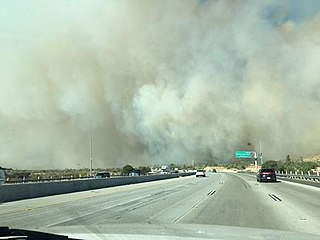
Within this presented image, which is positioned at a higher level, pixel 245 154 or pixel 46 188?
pixel 245 154

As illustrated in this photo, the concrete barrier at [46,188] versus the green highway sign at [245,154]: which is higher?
the green highway sign at [245,154]

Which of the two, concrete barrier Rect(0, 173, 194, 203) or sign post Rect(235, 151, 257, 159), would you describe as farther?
sign post Rect(235, 151, 257, 159)

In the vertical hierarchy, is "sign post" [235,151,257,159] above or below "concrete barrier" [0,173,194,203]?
above

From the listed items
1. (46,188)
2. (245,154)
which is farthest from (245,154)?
(46,188)

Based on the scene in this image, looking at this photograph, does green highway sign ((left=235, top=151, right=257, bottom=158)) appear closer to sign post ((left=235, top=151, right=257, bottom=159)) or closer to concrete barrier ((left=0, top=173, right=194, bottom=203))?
sign post ((left=235, top=151, right=257, bottom=159))

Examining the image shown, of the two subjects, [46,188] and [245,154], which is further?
[245,154]

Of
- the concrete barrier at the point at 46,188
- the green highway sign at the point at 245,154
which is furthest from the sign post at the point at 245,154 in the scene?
the concrete barrier at the point at 46,188

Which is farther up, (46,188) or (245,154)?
(245,154)

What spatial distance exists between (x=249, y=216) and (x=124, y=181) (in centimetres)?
3213

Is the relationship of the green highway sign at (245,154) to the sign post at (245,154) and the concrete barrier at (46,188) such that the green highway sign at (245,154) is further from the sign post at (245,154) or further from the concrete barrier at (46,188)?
the concrete barrier at (46,188)

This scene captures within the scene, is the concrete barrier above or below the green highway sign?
below

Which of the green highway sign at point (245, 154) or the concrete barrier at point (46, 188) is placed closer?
the concrete barrier at point (46, 188)

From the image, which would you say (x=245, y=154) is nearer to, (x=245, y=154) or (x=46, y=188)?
(x=245, y=154)

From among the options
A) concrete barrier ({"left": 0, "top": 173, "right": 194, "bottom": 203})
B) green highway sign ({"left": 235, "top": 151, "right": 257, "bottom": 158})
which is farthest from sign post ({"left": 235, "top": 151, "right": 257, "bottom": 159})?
concrete barrier ({"left": 0, "top": 173, "right": 194, "bottom": 203})
